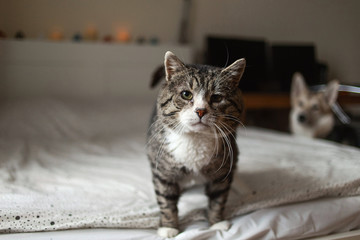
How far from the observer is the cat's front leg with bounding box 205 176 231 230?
2.80 ft

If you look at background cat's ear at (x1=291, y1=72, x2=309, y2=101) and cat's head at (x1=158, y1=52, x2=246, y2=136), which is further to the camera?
background cat's ear at (x1=291, y1=72, x2=309, y2=101)

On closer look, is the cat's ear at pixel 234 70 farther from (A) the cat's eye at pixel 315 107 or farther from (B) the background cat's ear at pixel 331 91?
(A) the cat's eye at pixel 315 107

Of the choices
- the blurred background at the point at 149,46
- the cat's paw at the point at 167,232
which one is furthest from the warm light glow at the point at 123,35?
the cat's paw at the point at 167,232

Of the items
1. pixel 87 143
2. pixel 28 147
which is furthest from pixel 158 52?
pixel 28 147

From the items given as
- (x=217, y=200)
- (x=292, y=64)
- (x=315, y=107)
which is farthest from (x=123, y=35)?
(x=217, y=200)

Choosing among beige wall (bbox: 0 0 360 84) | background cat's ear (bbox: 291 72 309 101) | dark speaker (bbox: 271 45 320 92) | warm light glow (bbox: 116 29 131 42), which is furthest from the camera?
warm light glow (bbox: 116 29 131 42)

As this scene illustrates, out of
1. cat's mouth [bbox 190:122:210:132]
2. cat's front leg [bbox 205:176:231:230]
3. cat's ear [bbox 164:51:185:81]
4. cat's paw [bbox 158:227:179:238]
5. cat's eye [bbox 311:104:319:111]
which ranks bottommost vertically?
cat's paw [bbox 158:227:179:238]

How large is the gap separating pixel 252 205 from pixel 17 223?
68 cm

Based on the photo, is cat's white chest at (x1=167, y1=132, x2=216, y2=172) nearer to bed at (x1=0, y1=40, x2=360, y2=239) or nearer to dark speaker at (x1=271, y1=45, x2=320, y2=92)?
bed at (x1=0, y1=40, x2=360, y2=239)

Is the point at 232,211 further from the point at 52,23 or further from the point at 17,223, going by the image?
Result: the point at 52,23

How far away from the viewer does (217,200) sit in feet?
2.84

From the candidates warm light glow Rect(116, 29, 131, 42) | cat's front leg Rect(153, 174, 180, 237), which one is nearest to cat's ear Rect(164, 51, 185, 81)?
cat's front leg Rect(153, 174, 180, 237)

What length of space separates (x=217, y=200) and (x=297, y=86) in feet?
4.20

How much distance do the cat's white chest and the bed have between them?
0.63ft
